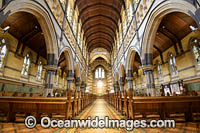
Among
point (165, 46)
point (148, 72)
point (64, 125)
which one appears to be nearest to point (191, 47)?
point (165, 46)

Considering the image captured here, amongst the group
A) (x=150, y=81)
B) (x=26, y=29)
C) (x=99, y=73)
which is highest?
(x=26, y=29)

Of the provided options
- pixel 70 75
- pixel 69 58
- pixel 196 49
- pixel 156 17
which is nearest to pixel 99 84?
pixel 70 75

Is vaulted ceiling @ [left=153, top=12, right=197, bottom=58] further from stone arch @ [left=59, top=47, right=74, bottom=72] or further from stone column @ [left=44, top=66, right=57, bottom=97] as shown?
stone column @ [left=44, top=66, right=57, bottom=97]

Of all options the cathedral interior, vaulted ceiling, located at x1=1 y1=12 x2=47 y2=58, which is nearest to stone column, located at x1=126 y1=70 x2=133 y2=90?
the cathedral interior

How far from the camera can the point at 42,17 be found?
622cm

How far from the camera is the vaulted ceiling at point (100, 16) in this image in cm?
1523

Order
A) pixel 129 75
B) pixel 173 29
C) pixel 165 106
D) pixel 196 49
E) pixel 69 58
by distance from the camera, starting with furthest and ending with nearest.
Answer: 1. pixel 129 75
2. pixel 69 58
3. pixel 173 29
4. pixel 196 49
5. pixel 165 106

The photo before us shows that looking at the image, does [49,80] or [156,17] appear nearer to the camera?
[156,17]

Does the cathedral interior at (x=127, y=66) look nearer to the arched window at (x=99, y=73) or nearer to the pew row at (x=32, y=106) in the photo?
the pew row at (x=32, y=106)

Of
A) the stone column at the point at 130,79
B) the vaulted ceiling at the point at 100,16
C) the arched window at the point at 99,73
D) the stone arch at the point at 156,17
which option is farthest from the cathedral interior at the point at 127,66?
the arched window at the point at 99,73

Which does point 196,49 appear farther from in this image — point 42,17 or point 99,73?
point 99,73

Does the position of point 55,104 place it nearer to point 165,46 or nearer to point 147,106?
point 147,106

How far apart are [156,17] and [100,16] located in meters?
13.8

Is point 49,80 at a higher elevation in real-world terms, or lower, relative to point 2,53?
lower
